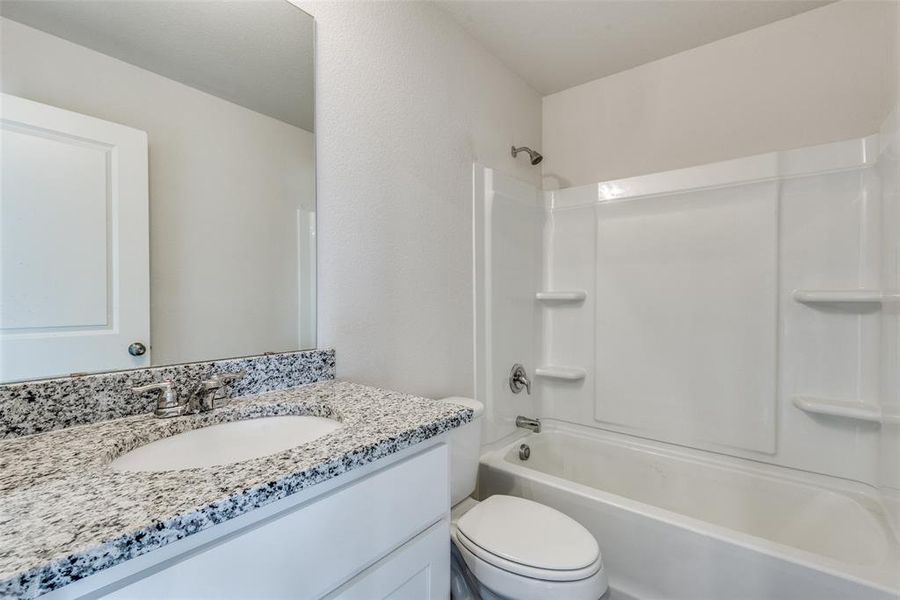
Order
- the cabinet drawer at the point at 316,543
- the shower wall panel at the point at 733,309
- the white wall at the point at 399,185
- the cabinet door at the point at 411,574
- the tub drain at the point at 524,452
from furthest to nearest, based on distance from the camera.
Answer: the tub drain at the point at 524,452, the shower wall panel at the point at 733,309, the white wall at the point at 399,185, the cabinet door at the point at 411,574, the cabinet drawer at the point at 316,543

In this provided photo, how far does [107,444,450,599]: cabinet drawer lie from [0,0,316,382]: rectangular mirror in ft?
1.85

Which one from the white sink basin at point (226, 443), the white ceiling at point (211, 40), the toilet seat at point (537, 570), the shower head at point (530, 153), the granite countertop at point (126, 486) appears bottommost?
the toilet seat at point (537, 570)

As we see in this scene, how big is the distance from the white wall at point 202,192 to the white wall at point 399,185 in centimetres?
12

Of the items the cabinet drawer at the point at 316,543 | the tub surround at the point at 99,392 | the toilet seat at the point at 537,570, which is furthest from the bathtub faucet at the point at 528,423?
the tub surround at the point at 99,392

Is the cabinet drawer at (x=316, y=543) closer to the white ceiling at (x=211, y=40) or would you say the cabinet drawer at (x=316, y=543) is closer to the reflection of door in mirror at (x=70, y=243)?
the reflection of door in mirror at (x=70, y=243)

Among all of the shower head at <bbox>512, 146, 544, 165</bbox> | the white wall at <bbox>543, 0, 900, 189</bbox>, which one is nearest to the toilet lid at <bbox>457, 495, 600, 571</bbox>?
the shower head at <bbox>512, 146, 544, 165</bbox>

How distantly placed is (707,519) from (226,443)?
1919 mm

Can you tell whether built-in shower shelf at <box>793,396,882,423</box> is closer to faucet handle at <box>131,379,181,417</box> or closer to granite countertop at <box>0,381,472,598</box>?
granite countertop at <box>0,381,472,598</box>

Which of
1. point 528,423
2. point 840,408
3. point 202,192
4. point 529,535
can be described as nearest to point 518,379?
point 528,423

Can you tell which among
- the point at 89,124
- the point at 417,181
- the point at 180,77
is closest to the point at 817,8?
the point at 417,181

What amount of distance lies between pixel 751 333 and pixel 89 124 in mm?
2321

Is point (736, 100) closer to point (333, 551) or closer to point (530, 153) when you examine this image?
point (530, 153)

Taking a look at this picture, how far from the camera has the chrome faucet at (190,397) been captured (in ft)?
2.86

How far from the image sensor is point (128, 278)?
0.89 metres
